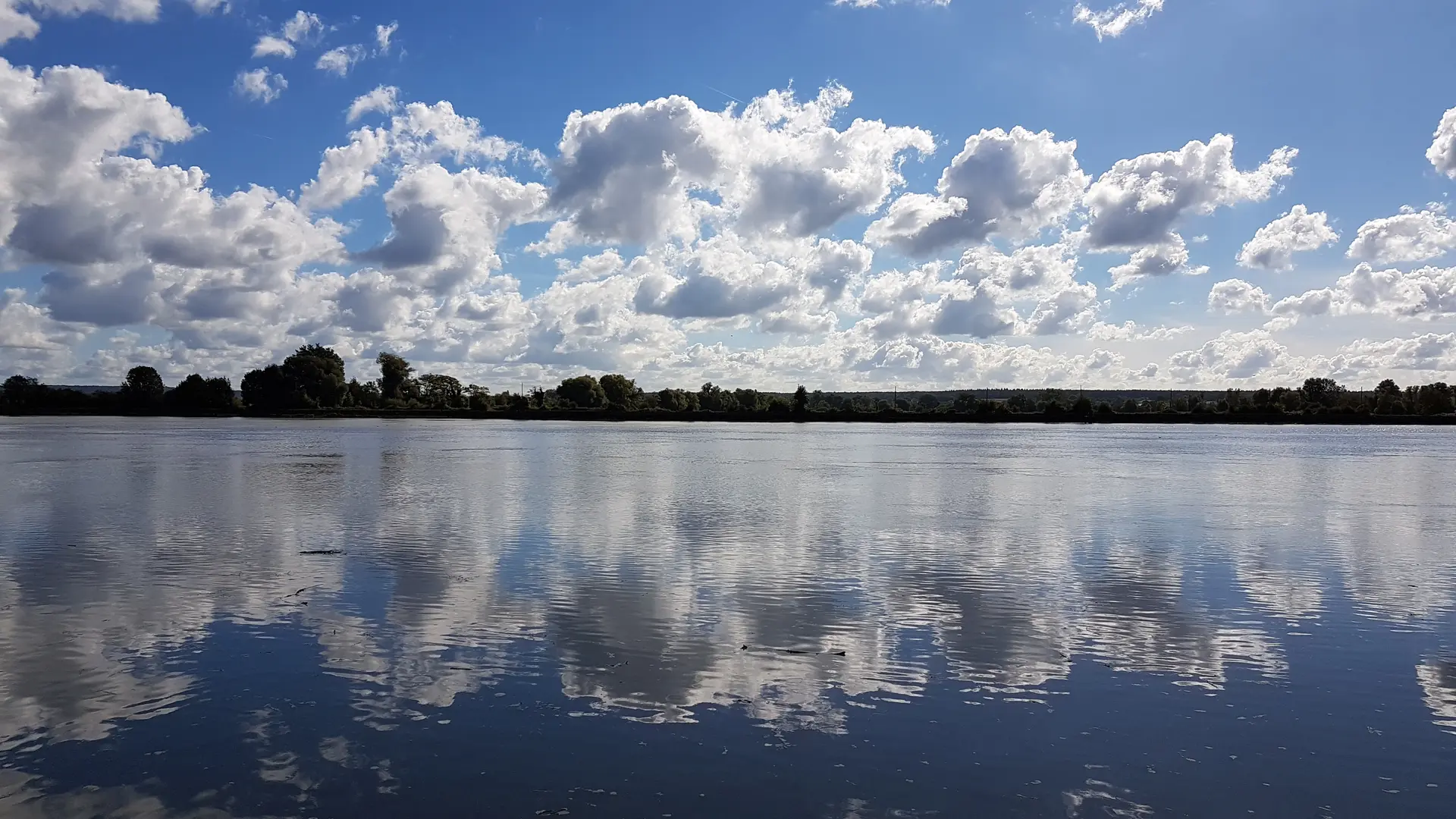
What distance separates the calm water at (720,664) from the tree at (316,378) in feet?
534

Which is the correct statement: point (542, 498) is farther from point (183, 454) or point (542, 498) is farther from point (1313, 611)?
point (183, 454)

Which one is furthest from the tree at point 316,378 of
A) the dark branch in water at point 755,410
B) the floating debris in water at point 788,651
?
the floating debris in water at point 788,651

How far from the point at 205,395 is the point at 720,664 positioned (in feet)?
659

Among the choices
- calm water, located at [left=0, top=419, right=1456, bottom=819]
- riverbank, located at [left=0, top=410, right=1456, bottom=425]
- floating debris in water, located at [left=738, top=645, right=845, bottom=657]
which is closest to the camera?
calm water, located at [left=0, top=419, right=1456, bottom=819]

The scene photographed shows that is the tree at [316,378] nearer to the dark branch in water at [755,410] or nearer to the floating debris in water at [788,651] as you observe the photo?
the dark branch in water at [755,410]

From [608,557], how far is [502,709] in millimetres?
9470

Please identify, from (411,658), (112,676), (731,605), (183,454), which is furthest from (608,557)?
(183,454)

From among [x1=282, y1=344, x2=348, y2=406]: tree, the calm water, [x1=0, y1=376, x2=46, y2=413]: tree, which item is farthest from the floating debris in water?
[x1=0, y1=376, x2=46, y2=413]: tree

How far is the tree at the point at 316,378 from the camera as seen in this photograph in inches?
7101

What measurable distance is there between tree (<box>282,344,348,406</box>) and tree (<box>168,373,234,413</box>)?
632 inches

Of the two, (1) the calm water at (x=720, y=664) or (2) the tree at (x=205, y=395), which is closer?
(1) the calm water at (x=720, y=664)

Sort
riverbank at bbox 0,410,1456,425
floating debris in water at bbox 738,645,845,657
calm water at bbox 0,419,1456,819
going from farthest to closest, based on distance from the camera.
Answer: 1. riverbank at bbox 0,410,1456,425
2. floating debris in water at bbox 738,645,845,657
3. calm water at bbox 0,419,1456,819

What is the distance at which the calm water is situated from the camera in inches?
316

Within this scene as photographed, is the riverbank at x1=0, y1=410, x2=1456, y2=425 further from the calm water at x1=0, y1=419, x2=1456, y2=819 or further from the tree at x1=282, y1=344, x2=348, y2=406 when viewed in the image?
the calm water at x1=0, y1=419, x2=1456, y2=819
